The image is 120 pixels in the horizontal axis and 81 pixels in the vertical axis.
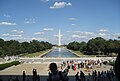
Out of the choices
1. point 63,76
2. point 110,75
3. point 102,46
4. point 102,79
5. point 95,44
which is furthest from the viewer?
point 95,44

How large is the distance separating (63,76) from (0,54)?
221ft

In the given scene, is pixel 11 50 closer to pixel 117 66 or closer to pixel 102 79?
pixel 102 79

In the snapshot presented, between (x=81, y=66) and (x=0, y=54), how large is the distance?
34953 mm

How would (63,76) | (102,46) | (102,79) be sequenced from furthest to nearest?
(102,46), (102,79), (63,76)

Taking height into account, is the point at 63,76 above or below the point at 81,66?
above

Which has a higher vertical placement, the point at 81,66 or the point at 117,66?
the point at 117,66

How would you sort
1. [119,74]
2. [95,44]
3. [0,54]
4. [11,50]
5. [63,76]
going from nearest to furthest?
[119,74] < [63,76] < [0,54] < [11,50] < [95,44]

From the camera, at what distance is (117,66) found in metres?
3.45

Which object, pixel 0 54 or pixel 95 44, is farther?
pixel 95 44

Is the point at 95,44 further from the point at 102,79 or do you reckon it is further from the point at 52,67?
the point at 52,67

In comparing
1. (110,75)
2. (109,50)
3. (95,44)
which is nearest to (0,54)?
(109,50)

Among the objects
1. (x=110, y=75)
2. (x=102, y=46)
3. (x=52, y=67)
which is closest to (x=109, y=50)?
(x=102, y=46)

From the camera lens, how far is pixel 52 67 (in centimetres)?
382

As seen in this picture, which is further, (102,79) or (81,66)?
(81,66)
